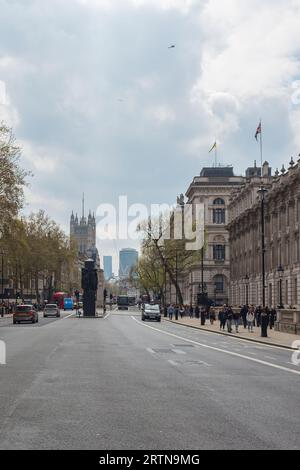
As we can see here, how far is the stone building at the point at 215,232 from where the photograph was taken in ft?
443

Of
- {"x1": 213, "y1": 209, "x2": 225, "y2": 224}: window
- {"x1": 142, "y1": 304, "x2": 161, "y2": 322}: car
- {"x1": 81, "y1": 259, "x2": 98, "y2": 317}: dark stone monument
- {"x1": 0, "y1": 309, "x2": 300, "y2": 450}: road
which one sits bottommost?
{"x1": 0, "y1": 309, "x2": 300, "y2": 450}: road

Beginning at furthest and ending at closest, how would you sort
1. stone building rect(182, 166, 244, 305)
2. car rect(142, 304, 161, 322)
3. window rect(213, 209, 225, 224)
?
window rect(213, 209, 225, 224)
stone building rect(182, 166, 244, 305)
car rect(142, 304, 161, 322)

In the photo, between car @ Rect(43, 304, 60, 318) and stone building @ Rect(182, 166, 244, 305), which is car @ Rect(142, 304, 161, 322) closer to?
car @ Rect(43, 304, 60, 318)

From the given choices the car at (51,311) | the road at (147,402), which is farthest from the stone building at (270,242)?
the road at (147,402)

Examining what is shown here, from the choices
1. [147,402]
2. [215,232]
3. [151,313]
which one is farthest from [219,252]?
[147,402]

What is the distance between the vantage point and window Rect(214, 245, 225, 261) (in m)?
137

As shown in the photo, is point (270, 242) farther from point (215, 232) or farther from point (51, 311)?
point (215, 232)

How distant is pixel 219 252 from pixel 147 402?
12465cm

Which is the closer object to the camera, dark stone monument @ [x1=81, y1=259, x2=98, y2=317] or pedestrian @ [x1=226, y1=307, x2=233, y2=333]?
pedestrian @ [x1=226, y1=307, x2=233, y2=333]

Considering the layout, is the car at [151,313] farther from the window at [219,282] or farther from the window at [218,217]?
the window at [218,217]

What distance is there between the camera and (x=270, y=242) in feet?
283

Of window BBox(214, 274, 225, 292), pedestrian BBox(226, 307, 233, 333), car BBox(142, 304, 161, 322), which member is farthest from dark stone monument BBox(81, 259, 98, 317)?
window BBox(214, 274, 225, 292)

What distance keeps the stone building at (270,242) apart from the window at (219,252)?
22.6 m
